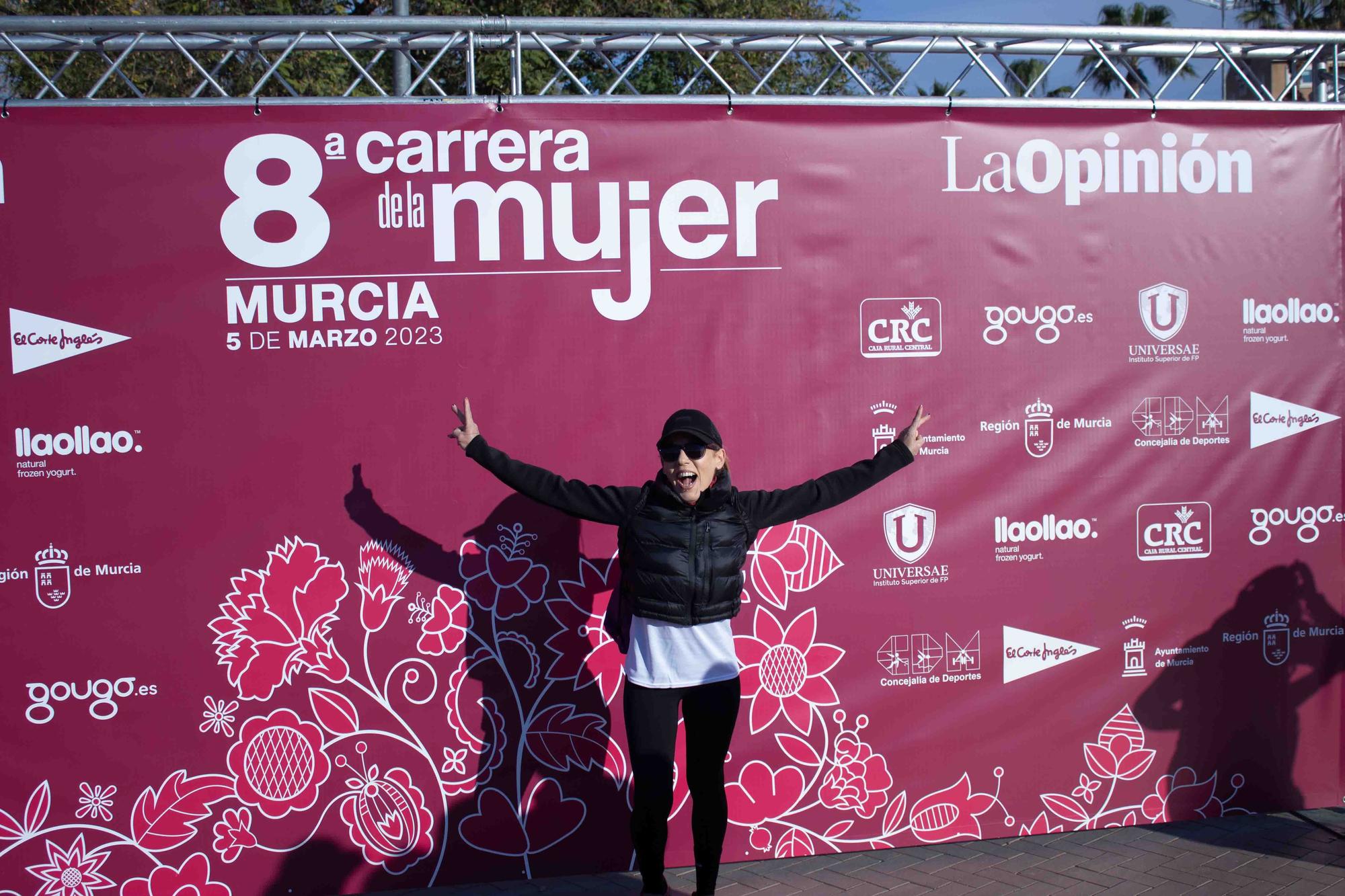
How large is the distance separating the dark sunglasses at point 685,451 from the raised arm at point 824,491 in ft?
0.82

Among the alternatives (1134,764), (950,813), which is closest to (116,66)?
(950,813)

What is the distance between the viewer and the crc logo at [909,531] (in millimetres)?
4324

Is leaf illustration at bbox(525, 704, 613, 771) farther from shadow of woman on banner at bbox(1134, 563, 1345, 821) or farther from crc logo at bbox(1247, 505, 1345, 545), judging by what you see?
crc logo at bbox(1247, 505, 1345, 545)

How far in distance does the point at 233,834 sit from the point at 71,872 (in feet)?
1.91

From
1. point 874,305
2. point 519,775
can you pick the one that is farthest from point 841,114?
point 519,775

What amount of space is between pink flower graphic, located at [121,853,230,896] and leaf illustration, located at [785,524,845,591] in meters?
2.42

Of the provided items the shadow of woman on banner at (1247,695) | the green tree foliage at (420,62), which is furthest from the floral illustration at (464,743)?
the green tree foliage at (420,62)

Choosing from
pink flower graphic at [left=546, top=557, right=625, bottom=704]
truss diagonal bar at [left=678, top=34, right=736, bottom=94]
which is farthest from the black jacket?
truss diagonal bar at [left=678, top=34, right=736, bottom=94]

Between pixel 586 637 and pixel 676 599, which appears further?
pixel 586 637

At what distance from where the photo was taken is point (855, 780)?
4320mm

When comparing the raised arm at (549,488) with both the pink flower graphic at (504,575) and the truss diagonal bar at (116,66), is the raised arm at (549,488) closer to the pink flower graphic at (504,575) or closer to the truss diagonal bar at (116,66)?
the pink flower graphic at (504,575)

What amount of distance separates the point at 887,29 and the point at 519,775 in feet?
10.4

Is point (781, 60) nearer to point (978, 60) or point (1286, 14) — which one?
point (978, 60)

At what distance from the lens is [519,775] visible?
13.7 feet
